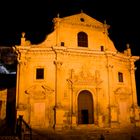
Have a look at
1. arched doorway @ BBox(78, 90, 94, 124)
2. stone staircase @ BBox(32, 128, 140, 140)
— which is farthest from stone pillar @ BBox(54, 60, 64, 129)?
arched doorway @ BBox(78, 90, 94, 124)

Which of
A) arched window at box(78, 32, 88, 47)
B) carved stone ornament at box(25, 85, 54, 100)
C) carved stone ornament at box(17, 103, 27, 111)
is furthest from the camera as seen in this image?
arched window at box(78, 32, 88, 47)

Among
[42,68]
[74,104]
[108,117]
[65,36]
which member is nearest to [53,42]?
[65,36]

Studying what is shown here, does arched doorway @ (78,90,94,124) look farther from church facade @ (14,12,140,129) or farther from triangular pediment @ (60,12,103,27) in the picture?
triangular pediment @ (60,12,103,27)

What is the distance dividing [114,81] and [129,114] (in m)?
3.84

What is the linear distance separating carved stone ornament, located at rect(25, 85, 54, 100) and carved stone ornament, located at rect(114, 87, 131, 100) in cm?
704

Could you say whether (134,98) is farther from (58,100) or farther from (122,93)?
(58,100)

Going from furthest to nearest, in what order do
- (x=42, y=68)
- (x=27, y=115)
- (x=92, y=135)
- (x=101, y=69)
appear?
(x=101, y=69) < (x=42, y=68) < (x=27, y=115) < (x=92, y=135)

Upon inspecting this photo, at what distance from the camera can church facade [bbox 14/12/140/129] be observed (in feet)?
73.6

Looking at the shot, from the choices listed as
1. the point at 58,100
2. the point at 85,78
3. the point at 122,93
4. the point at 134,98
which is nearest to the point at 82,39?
the point at 85,78

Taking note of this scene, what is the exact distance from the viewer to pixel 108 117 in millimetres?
23984

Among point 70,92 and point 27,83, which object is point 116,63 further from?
point 27,83

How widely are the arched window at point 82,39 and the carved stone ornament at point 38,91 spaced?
6.05m

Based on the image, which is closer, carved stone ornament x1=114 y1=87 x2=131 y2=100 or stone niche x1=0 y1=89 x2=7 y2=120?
carved stone ornament x1=114 y1=87 x2=131 y2=100

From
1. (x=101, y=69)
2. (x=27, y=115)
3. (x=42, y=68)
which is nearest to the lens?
(x=27, y=115)
